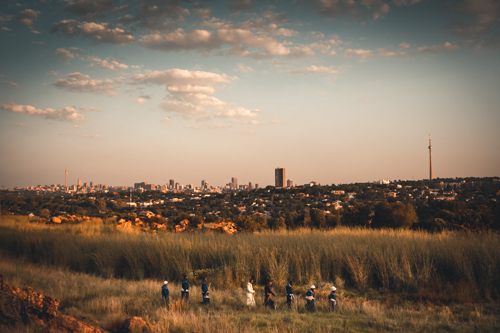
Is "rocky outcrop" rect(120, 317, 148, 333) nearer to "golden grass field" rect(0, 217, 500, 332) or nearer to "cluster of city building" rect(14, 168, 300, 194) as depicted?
"golden grass field" rect(0, 217, 500, 332)

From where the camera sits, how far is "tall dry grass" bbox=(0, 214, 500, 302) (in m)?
10.4

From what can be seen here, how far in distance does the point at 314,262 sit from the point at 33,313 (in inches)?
341

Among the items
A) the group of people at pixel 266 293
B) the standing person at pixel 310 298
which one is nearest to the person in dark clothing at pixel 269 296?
the group of people at pixel 266 293

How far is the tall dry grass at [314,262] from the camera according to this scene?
408 inches

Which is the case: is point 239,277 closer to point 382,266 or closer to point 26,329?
point 382,266

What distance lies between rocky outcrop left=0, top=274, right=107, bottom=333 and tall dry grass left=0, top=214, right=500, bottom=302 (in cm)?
574

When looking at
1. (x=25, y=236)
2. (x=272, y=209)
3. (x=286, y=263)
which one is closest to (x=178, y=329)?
(x=286, y=263)

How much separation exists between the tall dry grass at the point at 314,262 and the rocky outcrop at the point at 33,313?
5735 mm

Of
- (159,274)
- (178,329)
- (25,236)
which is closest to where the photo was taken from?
(178,329)

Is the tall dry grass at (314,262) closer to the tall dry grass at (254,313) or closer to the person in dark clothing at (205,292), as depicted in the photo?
the tall dry grass at (254,313)

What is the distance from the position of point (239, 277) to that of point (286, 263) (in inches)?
69.9

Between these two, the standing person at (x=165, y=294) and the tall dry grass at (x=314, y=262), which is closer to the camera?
the standing person at (x=165, y=294)

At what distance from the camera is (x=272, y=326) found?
22.7 feet

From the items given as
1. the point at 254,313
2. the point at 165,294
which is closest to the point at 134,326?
the point at 165,294
